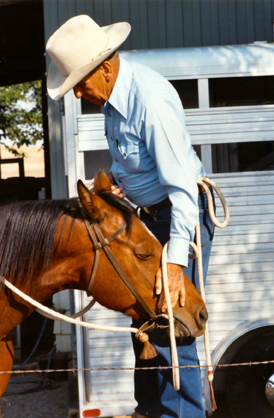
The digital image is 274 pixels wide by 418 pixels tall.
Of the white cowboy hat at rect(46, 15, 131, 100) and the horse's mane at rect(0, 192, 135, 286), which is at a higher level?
the white cowboy hat at rect(46, 15, 131, 100)

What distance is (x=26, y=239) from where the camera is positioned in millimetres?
1642

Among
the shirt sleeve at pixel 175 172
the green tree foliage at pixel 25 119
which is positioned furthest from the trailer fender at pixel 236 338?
the green tree foliage at pixel 25 119

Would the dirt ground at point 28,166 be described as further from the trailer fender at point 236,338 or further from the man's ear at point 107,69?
the man's ear at point 107,69

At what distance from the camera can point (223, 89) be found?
2900 mm

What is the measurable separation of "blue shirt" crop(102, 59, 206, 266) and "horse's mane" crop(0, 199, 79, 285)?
1.40ft

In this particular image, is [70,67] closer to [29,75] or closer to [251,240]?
[251,240]

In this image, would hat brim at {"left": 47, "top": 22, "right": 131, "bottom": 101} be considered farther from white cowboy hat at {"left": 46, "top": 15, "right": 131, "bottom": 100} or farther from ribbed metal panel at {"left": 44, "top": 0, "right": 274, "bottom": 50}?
ribbed metal panel at {"left": 44, "top": 0, "right": 274, "bottom": 50}

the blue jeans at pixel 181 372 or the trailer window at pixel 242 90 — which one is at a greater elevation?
the trailer window at pixel 242 90

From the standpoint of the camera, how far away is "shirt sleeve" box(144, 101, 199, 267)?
167 centimetres

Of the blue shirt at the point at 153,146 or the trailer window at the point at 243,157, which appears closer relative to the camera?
the blue shirt at the point at 153,146

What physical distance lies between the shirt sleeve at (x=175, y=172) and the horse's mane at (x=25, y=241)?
0.44m

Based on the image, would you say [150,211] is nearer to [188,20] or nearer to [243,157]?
[243,157]

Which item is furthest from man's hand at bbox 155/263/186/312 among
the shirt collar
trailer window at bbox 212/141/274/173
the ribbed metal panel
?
the ribbed metal panel

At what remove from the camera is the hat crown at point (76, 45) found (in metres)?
1.73
